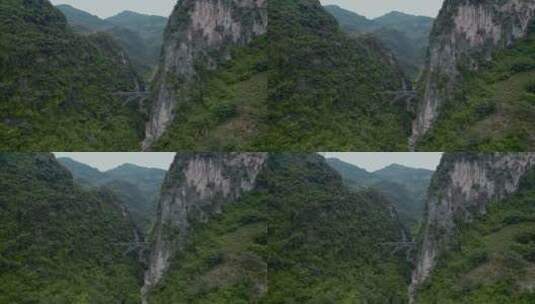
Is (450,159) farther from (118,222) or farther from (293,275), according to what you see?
(118,222)

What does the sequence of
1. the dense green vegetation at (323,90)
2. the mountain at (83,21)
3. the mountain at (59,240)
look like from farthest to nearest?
the mountain at (83,21) → the mountain at (59,240) → the dense green vegetation at (323,90)

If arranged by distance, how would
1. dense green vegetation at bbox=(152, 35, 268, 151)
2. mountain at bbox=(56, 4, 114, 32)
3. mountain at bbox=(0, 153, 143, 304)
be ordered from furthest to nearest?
mountain at bbox=(56, 4, 114, 32)
mountain at bbox=(0, 153, 143, 304)
dense green vegetation at bbox=(152, 35, 268, 151)

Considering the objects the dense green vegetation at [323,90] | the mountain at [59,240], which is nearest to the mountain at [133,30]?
the dense green vegetation at [323,90]

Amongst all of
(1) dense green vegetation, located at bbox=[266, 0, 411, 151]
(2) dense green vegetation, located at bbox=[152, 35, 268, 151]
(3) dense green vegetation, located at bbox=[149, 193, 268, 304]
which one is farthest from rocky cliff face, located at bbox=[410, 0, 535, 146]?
(3) dense green vegetation, located at bbox=[149, 193, 268, 304]

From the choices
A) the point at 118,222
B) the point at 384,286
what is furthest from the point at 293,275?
the point at 118,222

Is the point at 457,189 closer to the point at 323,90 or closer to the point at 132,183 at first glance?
the point at 323,90

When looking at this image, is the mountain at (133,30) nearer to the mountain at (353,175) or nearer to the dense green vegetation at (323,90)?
the dense green vegetation at (323,90)

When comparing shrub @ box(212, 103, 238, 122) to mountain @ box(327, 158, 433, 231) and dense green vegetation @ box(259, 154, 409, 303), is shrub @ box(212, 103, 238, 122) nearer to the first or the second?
dense green vegetation @ box(259, 154, 409, 303)
